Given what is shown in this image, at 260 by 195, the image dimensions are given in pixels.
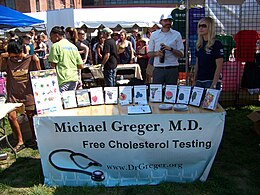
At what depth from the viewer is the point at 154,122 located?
262 centimetres

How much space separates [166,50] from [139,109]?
4.65ft

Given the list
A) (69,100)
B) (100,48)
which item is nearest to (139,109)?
(69,100)

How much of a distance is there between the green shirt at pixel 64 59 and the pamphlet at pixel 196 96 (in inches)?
70.7

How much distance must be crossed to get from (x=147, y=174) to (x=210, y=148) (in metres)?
0.64

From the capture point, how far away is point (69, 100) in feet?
9.46

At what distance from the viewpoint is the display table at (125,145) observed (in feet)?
8.59

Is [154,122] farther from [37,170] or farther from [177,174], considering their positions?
[37,170]

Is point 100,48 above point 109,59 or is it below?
above

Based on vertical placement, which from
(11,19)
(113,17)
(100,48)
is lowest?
(100,48)

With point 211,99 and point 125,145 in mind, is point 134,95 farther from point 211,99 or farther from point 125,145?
point 211,99

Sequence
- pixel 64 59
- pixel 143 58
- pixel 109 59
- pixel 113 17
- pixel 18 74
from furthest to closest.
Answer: pixel 113 17 < pixel 143 58 < pixel 109 59 < pixel 64 59 < pixel 18 74

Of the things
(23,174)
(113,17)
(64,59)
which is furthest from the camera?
(113,17)

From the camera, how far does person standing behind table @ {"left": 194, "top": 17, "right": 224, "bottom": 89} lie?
3238 millimetres

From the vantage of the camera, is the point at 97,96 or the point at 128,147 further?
the point at 97,96
